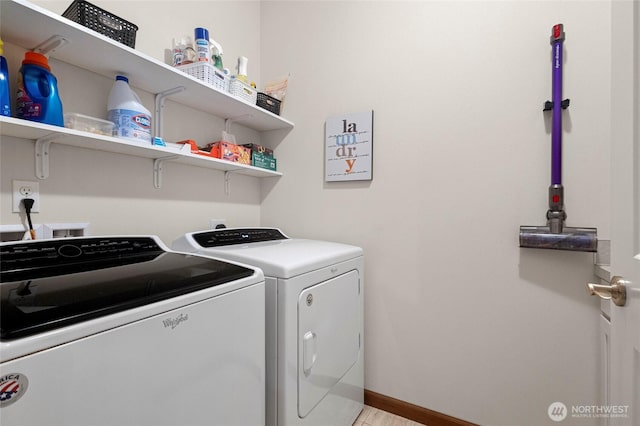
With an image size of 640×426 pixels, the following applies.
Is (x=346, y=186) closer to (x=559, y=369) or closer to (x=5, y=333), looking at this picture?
(x=559, y=369)

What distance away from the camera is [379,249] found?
71.1 inches

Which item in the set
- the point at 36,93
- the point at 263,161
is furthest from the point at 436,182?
the point at 36,93

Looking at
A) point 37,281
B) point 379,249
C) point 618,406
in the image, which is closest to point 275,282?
point 37,281

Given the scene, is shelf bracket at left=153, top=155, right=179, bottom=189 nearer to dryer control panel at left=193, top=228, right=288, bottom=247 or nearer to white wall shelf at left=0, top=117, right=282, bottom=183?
white wall shelf at left=0, top=117, right=282, bottom=183

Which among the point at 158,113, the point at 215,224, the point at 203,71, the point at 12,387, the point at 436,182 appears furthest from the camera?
the point at 215,224

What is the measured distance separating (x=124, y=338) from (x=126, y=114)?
104 cm

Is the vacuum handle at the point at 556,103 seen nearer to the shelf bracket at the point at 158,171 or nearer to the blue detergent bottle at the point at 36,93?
the shelf bracket at the point at 158,171

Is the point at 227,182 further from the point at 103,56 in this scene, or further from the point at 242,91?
the point at 103,56

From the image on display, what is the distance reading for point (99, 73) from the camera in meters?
1.31

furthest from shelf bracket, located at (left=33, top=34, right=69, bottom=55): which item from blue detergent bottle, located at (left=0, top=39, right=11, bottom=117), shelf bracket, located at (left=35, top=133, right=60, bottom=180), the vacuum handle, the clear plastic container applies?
the vacuum handle

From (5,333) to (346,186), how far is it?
5.38 ft

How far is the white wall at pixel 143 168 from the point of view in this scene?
45.8 inches

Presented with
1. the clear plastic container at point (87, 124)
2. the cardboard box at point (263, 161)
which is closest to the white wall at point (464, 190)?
the cardboard box at point (263, 161)

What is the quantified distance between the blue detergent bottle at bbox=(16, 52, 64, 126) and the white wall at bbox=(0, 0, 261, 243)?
12cm
